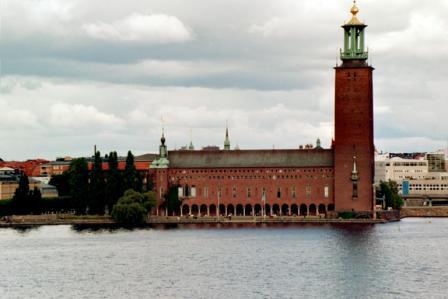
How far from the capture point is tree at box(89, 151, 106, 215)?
11506 centimetres

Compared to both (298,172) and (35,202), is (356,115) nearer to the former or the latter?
(298,172)

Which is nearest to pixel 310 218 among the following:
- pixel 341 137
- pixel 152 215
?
pixel 341 137

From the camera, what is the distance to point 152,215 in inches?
4815

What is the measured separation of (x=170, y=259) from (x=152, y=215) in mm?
50404

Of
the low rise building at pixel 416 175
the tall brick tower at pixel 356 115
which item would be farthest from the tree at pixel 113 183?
the low rise building at pixel 416 175

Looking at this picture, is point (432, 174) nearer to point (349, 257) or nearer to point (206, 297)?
point (349, 257)

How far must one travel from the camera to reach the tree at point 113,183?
115062 millimetres

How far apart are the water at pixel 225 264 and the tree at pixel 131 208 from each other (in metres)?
11.6

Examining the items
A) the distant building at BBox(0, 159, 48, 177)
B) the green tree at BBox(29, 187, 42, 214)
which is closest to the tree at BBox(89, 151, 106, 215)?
the green tree at BBox(29, 187, 42, 214)

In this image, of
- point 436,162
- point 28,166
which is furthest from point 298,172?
point 436,162

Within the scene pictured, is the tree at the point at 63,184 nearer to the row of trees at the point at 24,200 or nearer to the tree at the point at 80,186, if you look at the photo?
the tree at the point at 80,186

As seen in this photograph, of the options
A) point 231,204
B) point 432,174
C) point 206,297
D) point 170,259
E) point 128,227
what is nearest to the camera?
point 206,297

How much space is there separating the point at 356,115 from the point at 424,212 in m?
32.8

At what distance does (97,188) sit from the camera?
115062mm
